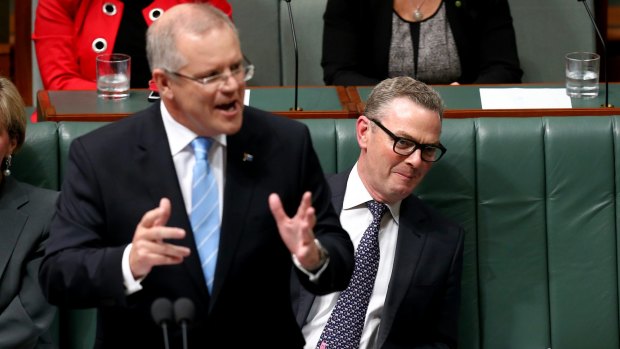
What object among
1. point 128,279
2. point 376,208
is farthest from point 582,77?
point 128,279

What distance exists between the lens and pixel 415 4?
3.79m

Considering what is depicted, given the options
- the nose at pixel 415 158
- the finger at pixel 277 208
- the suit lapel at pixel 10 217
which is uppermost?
the finger at pixel 277 208

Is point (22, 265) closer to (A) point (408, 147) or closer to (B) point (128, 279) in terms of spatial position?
(B) point (128, 279)

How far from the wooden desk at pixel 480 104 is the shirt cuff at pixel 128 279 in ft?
4.01

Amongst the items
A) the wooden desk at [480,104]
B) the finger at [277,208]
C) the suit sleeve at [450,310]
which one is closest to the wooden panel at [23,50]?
the wooden desk at [480,104]

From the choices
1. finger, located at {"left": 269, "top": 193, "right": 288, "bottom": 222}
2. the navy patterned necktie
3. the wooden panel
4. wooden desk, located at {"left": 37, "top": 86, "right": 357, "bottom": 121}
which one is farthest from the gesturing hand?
the wooden panel

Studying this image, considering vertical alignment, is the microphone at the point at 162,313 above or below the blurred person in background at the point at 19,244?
above

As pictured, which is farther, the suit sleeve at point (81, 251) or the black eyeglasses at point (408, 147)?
the black eyeglasses at point (408, 147)

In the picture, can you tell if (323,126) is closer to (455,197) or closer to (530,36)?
(455,197)

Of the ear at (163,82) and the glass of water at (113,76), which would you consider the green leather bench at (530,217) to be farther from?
the ear at (163,82)

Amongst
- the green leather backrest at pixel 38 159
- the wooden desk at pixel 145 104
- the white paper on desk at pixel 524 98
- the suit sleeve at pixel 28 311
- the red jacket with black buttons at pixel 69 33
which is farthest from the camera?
the red jacket with black buttons at pixel 69 33

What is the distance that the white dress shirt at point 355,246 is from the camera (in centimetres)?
271

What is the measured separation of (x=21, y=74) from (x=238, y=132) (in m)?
2.67

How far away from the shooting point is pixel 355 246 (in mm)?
2748
